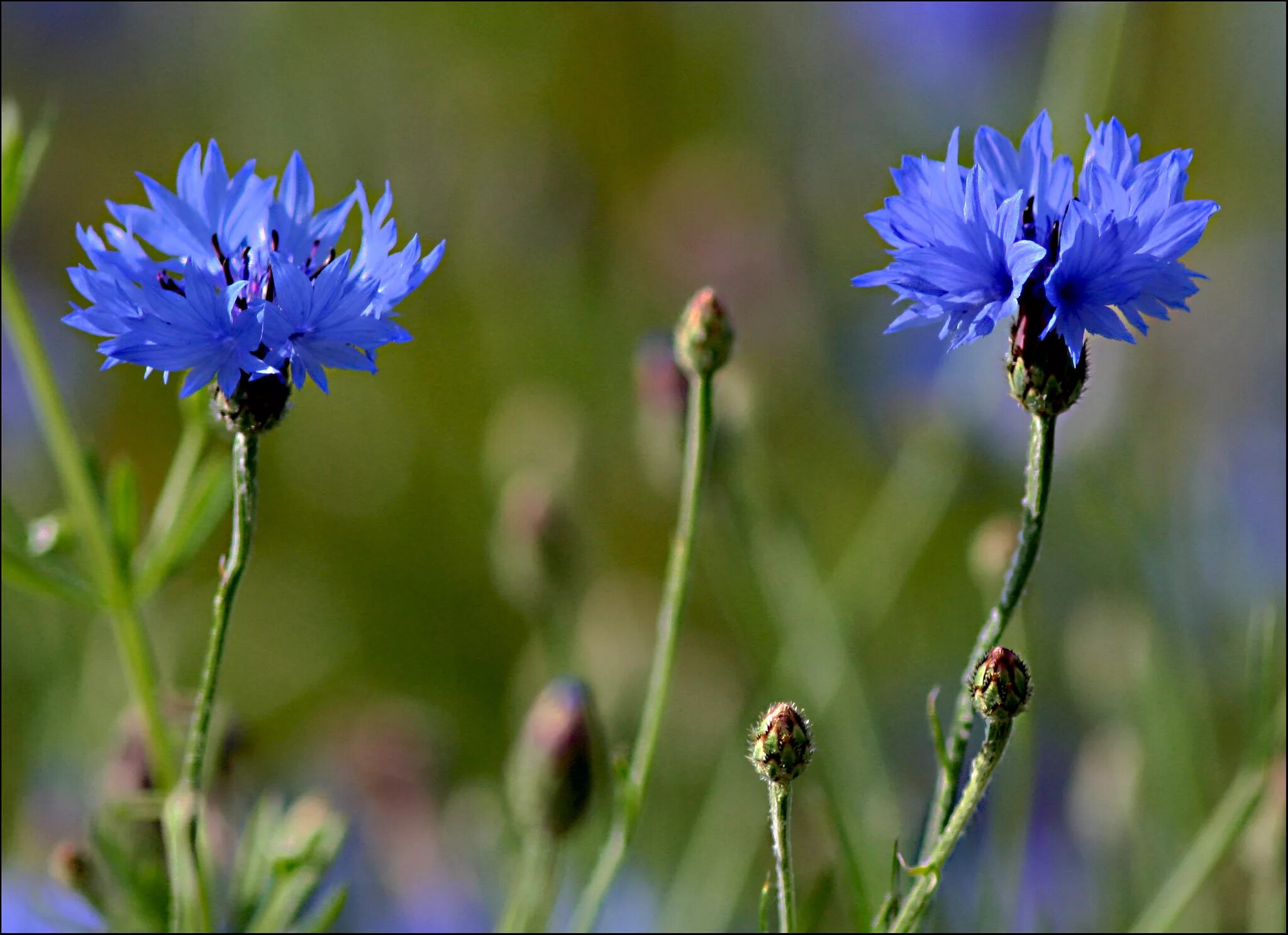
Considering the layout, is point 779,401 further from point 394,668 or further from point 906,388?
point 394,668

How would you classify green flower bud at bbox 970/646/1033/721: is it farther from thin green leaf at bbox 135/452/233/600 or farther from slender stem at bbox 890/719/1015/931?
thin green leaf at bbox 135/452/233/600

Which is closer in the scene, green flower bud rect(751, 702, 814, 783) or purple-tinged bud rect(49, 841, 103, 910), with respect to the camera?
green flower bud rect(751, 702, 814, 783)

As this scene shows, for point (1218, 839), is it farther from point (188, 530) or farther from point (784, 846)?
point (188, 530)

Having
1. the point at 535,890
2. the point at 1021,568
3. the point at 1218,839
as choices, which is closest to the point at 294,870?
the point at 535,890

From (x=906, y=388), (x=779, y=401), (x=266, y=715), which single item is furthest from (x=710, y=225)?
(x=266, y=715)

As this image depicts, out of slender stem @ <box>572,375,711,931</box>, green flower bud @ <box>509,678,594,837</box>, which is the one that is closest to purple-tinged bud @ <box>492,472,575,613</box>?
green flower bud @ <box>509,678,594,837</box>

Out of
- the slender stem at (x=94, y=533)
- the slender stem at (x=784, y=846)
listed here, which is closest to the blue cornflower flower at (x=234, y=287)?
the slender stem at (x=94, y=533)

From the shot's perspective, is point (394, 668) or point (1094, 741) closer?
point (1094, 741)
